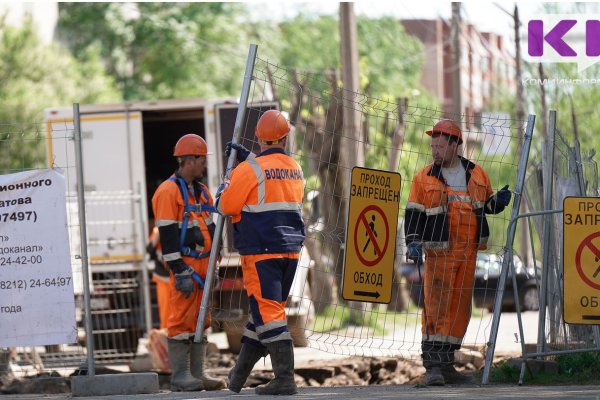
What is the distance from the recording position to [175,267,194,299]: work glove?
10273 millimetres

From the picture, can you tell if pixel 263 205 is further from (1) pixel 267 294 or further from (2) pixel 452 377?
(2) pixel 452 377

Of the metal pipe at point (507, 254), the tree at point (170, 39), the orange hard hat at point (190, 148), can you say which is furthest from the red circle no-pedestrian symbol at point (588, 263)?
the tree at point (170, 39)

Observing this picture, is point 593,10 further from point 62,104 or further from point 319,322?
point 62,104

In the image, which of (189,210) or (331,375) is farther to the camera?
(331,375)

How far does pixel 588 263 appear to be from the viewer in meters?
9.59

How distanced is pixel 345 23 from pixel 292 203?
11458 mm

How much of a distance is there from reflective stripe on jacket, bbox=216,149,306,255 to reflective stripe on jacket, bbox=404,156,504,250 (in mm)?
1177

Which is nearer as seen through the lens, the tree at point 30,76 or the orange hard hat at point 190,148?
the orange hard hat at point 190,148

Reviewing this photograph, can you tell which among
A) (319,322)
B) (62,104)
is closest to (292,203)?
(319,322)

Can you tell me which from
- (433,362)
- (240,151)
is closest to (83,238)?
(240,151)

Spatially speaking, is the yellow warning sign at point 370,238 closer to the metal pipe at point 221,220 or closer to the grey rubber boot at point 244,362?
the grey rubber boot at point 244,362

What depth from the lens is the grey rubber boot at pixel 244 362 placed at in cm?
955

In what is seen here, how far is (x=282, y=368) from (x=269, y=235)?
0.90 metres

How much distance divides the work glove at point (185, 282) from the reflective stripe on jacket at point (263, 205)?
3.51 feet
